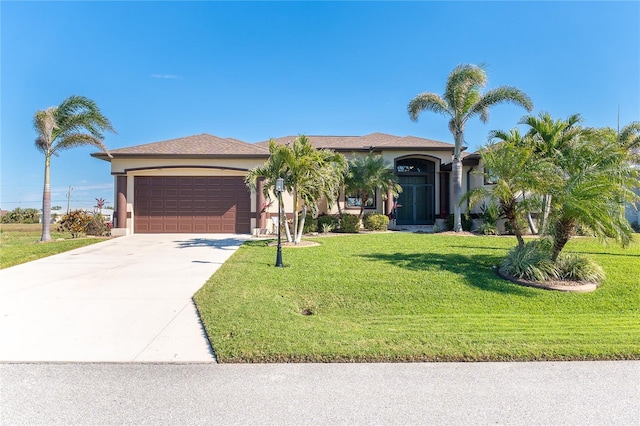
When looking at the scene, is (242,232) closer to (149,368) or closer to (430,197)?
(430,197)

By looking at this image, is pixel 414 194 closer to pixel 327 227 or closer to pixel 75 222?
pixel 327 227

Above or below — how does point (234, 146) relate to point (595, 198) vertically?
above

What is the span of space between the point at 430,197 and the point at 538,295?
1360cm

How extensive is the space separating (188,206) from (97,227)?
12.9ft

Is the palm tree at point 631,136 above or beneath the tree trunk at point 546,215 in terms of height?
above

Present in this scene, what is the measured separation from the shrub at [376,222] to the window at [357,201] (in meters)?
1.85

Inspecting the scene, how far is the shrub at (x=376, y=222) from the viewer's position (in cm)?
1730

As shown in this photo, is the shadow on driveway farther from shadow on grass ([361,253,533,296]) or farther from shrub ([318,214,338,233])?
shadow on grass ([361,253,533,296])

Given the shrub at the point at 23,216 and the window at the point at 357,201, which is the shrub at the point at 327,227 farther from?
the shrub at the point at 23,216

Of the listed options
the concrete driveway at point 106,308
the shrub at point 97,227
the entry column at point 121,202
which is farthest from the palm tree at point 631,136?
the shrub at point 97,227

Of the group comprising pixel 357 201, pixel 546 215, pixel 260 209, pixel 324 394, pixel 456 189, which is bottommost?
pixel 324 394

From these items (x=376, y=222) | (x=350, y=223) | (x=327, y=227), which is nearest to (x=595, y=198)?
(x=350, y=223)

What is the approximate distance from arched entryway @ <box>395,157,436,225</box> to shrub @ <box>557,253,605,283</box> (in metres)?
12.2

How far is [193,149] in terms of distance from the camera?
57.3 ft
